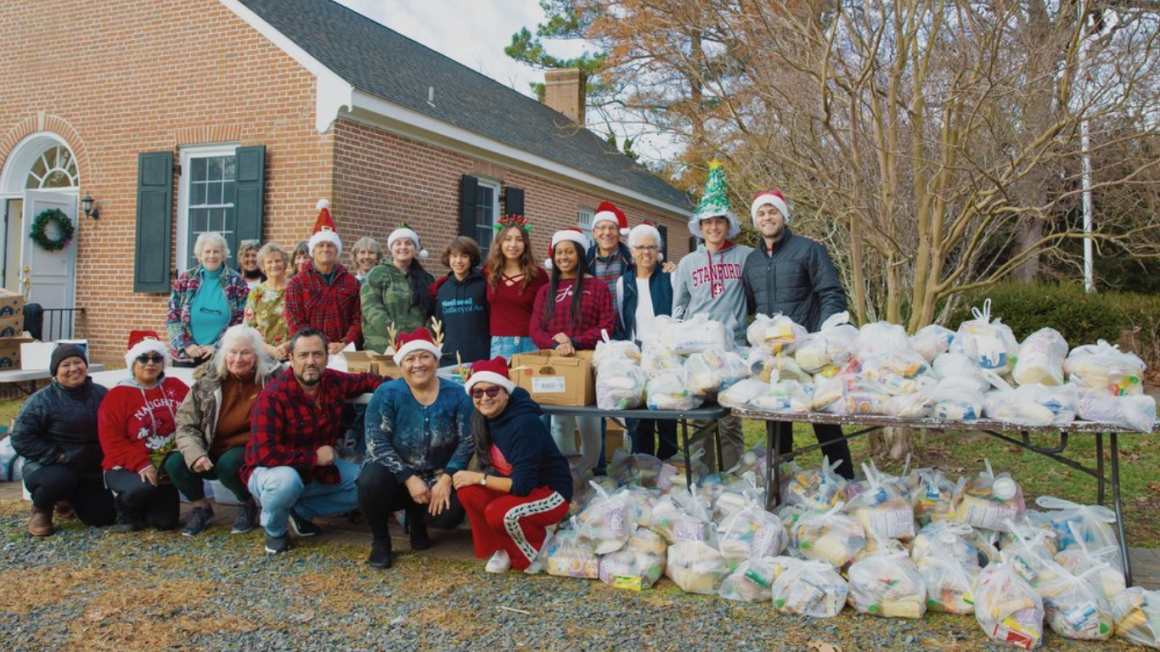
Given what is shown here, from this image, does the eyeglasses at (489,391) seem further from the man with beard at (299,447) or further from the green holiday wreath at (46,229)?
the green holiday wreath at (46,229)

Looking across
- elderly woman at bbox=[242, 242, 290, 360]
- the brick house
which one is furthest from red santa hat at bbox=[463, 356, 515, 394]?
the brick house

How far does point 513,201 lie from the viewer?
13.8m

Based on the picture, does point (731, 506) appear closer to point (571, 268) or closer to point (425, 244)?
point (571, 268)

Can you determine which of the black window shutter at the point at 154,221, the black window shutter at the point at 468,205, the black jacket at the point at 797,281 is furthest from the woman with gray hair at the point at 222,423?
the black window shutter at the point at 468,205

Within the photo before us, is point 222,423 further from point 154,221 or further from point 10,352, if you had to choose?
point 154,221

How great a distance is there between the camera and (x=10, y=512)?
17.9ft

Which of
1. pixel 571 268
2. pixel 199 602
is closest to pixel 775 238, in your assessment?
pixel 571 268

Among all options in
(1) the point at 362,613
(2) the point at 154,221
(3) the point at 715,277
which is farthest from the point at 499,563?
(2) the point at 154,221

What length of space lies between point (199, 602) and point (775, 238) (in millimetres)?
3498

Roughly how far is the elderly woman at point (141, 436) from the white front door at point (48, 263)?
7697 mm

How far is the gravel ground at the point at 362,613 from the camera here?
342 centimetres

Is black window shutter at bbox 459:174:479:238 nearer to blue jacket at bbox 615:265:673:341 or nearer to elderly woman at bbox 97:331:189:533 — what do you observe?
blue jacket at bbox 615:265:673:341

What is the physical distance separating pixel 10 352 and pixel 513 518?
840 centimetres

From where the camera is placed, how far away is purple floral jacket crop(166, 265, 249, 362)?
239 inches
